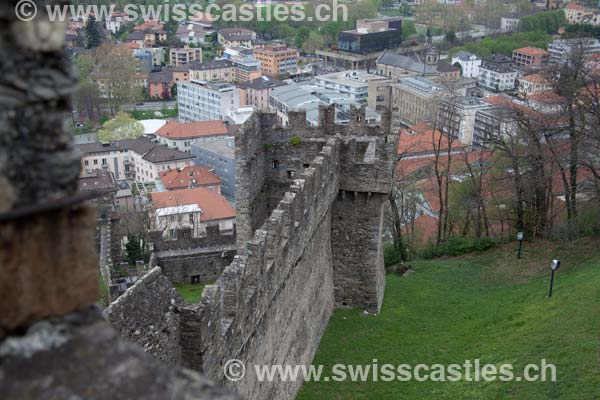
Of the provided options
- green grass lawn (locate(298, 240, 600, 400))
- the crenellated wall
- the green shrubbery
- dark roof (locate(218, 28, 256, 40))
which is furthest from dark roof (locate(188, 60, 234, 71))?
the crenellated wall

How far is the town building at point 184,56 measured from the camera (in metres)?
115

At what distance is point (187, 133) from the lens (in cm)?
7325

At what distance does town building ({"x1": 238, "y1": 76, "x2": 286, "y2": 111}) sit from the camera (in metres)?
88.8

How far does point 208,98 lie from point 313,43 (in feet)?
150

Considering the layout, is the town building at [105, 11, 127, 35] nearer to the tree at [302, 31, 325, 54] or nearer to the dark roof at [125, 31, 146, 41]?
the dark roof at [125, 31, 146, 41]

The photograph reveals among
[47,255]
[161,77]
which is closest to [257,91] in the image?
[161,77]

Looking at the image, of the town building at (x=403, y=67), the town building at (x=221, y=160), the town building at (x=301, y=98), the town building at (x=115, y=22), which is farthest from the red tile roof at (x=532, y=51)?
the town building at (x=115, y=22)

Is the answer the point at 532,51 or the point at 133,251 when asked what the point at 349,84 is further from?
the point at 133,251

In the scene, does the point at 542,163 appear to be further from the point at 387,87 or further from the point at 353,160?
the point at 387,87

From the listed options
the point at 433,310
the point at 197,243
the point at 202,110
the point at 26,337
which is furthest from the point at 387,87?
the point at 26,337

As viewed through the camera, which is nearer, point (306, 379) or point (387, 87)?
point (306, 379)

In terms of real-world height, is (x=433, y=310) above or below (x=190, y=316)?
below

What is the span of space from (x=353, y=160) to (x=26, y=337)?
568 inches

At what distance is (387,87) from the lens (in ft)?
290
